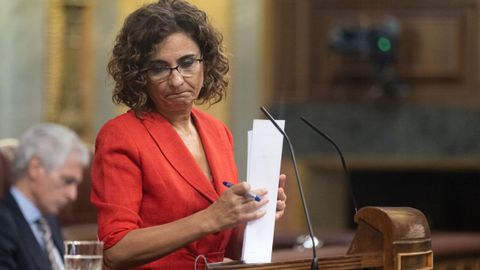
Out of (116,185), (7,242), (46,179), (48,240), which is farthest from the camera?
(46,179)

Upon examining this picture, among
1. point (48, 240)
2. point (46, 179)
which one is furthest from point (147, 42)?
point (46, 179)

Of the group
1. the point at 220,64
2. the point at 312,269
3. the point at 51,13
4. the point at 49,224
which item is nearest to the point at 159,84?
the point at 220,64

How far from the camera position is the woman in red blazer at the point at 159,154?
91.4 inches

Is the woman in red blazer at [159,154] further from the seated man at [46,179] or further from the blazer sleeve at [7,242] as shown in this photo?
the seated man at [46,179]

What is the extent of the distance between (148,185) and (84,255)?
198 millimetres

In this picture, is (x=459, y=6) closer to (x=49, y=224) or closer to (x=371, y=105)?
(x=371, y=105)

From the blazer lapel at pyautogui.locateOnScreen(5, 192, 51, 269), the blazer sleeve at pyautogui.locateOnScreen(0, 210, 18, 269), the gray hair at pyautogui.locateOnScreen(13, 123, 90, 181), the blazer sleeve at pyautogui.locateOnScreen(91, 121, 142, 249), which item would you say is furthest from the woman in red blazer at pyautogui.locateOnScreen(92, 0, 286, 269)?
the gray hair at pyautogui.locateOnScreen(13, 123, 90, 181)

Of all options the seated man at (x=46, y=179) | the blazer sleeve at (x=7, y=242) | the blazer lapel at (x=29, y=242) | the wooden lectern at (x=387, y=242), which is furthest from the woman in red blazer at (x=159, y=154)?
the seated man at (x=46, y=179)

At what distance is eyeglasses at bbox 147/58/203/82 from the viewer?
2395mm

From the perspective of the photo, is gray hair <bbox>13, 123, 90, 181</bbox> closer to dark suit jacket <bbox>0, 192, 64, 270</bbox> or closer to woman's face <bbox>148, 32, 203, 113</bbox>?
dark suit jacket <bbox>0, 192, 64, 270</bbox>

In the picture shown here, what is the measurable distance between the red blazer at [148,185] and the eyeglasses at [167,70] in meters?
0.10

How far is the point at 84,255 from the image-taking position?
7.42 feet

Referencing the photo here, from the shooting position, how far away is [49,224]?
13.5 feet

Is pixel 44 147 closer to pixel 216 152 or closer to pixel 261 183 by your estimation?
pixel 216 152
